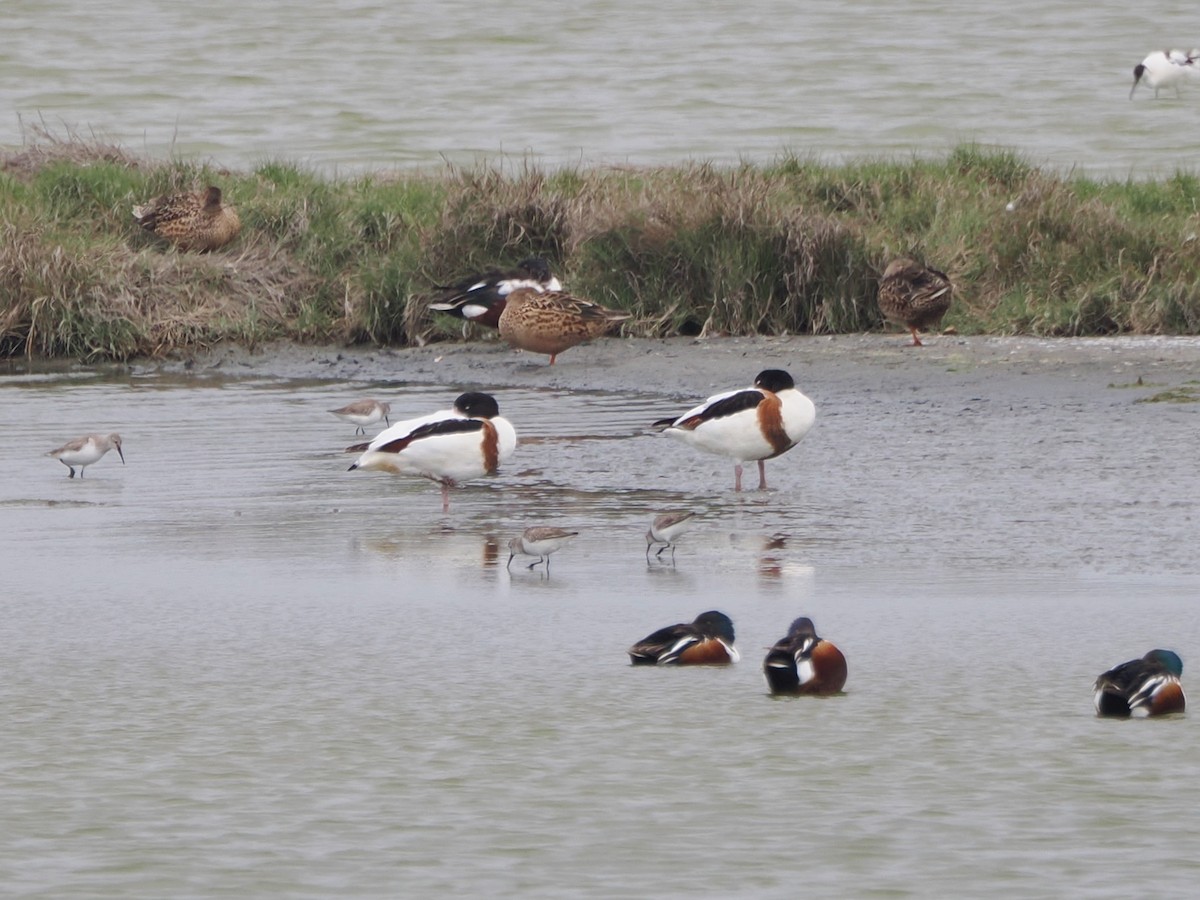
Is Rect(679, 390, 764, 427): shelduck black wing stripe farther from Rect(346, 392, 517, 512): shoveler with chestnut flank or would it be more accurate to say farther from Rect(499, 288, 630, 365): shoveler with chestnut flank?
Rect(499, 288, 630, 365): shoveler with chestnut flank

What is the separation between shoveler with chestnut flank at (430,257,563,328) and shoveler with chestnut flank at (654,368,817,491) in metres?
5.07

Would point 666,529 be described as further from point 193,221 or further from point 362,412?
point 193,221

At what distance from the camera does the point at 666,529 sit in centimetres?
930

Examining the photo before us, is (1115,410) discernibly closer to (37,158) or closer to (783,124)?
(37,158)

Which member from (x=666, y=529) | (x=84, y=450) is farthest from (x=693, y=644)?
(x=84, y=450)

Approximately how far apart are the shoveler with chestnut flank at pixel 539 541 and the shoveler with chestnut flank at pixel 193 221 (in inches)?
393

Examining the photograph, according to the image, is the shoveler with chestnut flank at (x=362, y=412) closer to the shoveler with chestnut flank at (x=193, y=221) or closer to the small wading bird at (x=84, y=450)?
the small wading bird at (x=84, y=450)

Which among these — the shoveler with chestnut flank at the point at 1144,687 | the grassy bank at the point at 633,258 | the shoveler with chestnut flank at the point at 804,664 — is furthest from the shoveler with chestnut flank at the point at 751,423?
the grassy bank at the point at 633,258

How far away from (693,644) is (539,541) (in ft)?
5.64

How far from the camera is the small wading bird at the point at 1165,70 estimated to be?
109 ft

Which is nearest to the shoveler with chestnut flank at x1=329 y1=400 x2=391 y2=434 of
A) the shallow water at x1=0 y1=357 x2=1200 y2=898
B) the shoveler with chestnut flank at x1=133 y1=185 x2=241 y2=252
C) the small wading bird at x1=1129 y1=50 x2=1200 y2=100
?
the shallow water at x1=0 y1=357 x2=1200 y2=898

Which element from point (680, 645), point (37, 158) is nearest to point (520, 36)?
point (37, 158)

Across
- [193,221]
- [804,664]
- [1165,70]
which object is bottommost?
[804,664]

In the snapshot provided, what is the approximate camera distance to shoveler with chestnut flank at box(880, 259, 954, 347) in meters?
16.0
